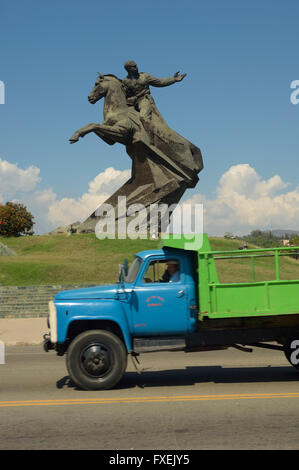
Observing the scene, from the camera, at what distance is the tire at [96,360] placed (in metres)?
8.24

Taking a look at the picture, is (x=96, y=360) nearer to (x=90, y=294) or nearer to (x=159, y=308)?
(x=90, y=294)

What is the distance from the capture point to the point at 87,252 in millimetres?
31641

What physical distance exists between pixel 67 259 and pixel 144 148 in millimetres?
11936

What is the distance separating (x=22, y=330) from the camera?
56.0 feet

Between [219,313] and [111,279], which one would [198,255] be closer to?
[219,313]

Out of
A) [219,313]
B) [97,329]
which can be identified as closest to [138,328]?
[97,329]

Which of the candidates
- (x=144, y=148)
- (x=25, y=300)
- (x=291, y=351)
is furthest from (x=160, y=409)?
(x=144, y=148)

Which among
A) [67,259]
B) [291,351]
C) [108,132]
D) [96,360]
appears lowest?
[291,351]

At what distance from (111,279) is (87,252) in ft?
23.1

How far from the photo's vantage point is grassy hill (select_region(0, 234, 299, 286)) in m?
24.3

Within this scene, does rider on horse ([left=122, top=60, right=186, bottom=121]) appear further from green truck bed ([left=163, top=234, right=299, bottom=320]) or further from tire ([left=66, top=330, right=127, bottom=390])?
tire ([left=66, top=330, right=127, bottom=390])

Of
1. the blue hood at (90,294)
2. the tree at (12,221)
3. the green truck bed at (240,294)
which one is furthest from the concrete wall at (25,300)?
the tree at (12,221)

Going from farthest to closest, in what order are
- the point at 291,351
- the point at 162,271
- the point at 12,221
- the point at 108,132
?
the point at 12,221 < the point at 108,132 < the point at 291,351 < the point at 162,271
